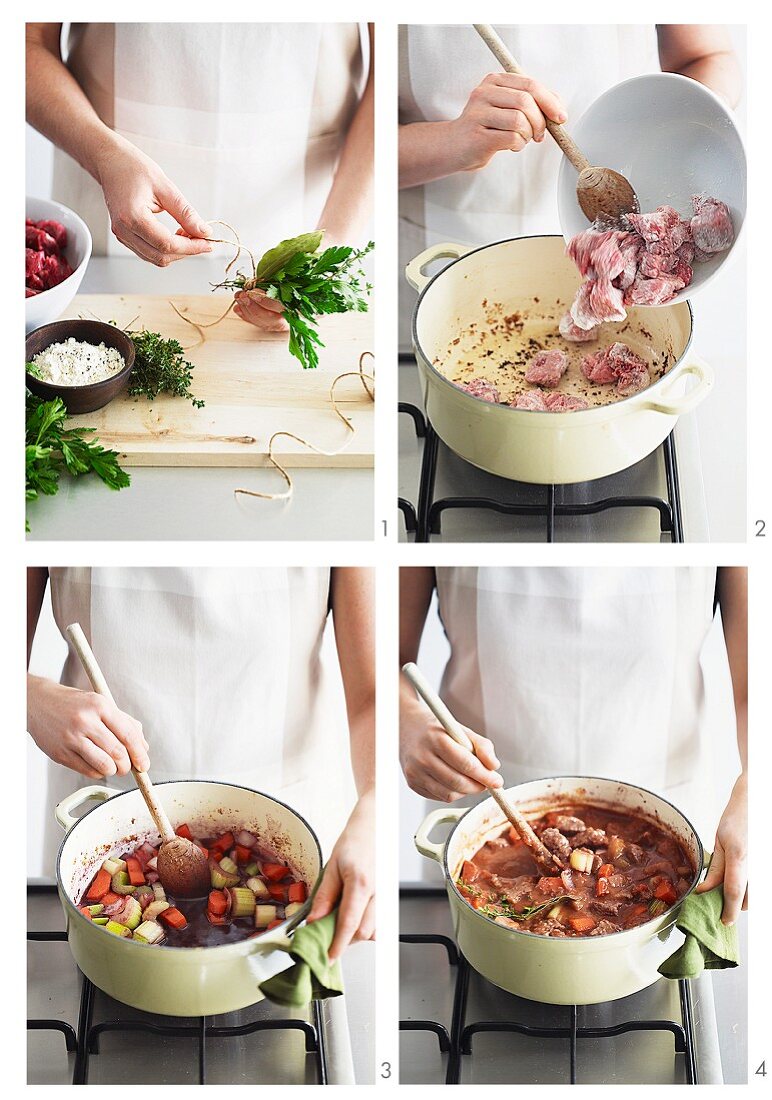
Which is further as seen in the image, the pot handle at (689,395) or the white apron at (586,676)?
the white apron at (586,676)

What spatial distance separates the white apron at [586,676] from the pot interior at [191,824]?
0.20 m

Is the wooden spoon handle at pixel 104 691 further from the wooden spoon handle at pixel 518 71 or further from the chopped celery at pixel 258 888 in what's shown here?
the wooden spoon handle at pixel 518 71

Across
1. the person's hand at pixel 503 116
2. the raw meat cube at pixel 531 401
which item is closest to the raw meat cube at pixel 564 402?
the raw meat cube at pixel 531 401

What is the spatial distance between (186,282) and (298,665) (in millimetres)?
411

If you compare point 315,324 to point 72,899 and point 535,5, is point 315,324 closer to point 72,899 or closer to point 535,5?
point 535,5

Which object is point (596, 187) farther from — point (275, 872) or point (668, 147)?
point (275, 872)

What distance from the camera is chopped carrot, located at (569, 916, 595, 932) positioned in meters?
0.91

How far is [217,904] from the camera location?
3.08ft

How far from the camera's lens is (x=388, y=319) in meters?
0.97

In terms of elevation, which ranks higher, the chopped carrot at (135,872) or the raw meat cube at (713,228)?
the raw meat cube at (713,228)

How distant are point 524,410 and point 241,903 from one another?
1.63ft

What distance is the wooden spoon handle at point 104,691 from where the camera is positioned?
0.91 meters

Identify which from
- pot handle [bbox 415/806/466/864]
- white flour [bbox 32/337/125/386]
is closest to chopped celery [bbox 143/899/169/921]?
pot handle [bbox 415/806/466/864]

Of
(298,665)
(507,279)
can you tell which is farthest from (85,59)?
(298,665)
